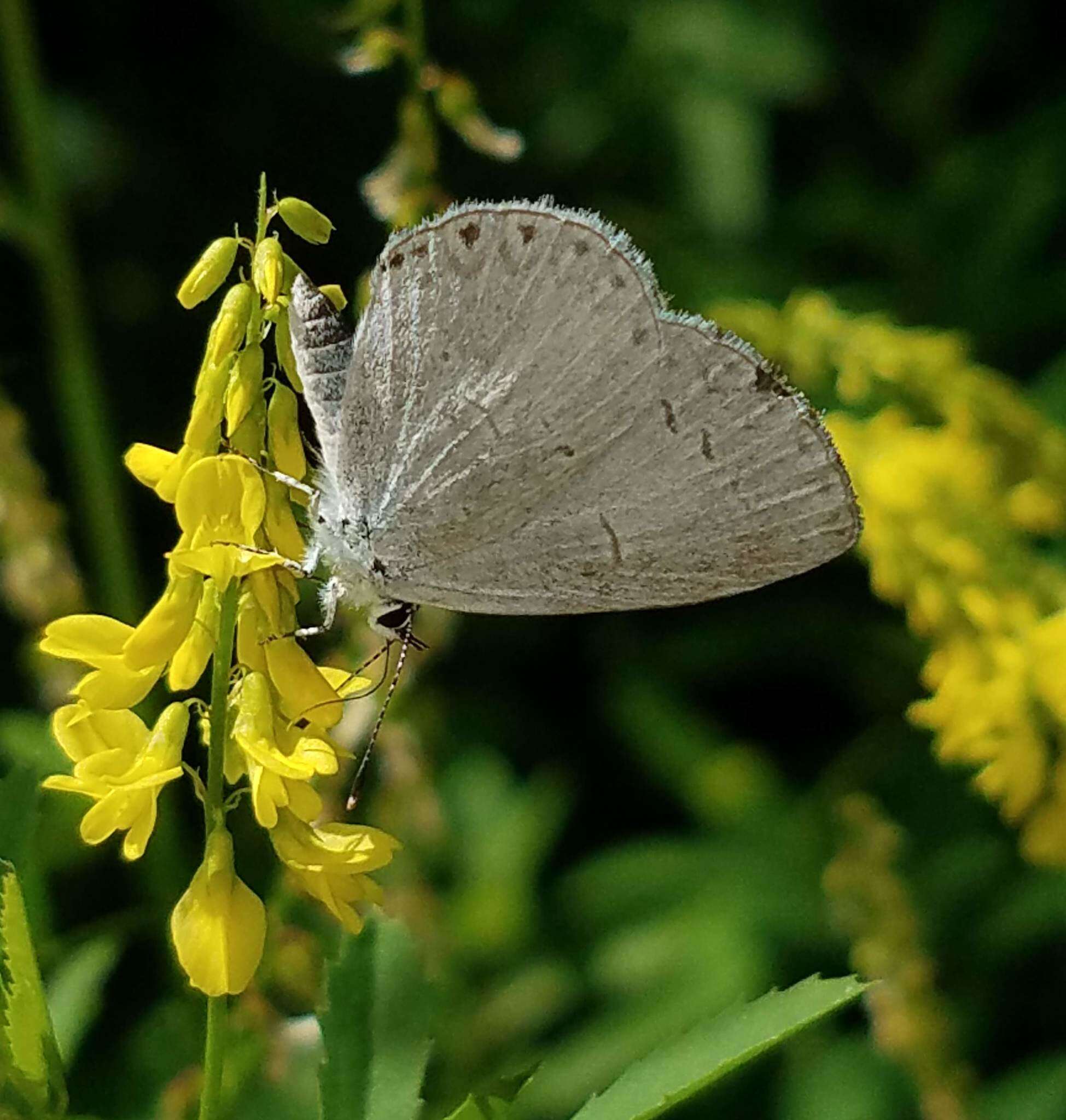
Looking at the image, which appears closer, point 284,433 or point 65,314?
point 284,433

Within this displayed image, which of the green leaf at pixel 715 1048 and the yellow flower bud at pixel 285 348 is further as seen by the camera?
the yellow flower bud at pixel 285 348

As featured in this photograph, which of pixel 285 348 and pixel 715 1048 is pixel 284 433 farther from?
pixel 715 1048

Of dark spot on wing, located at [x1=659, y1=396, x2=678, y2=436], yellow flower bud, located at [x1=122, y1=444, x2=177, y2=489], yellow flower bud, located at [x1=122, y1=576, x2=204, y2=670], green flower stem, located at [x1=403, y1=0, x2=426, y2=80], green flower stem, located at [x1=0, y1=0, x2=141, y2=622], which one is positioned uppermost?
green flower stem, located at [x1=0, y1=0, x2=141, y2=622]

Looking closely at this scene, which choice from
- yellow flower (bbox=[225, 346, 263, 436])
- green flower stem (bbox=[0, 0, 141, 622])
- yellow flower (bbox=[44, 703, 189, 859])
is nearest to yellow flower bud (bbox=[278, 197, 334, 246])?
yellow flower (bbox=[225, 346, 263, 436])

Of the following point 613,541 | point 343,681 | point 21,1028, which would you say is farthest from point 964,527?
point 21,1028

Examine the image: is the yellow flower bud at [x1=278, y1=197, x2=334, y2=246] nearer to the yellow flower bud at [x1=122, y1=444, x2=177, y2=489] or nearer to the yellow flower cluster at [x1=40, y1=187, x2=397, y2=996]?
the yellow flower cluster at [x1=40, y1=187, x2=397, y2=996]

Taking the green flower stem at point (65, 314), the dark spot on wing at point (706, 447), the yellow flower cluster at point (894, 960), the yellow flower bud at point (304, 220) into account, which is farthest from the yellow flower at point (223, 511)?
the green flower stem at point (65, 314)

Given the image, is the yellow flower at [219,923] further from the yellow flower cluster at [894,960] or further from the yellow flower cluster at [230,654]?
the yellow flower cluster at [894,960]
